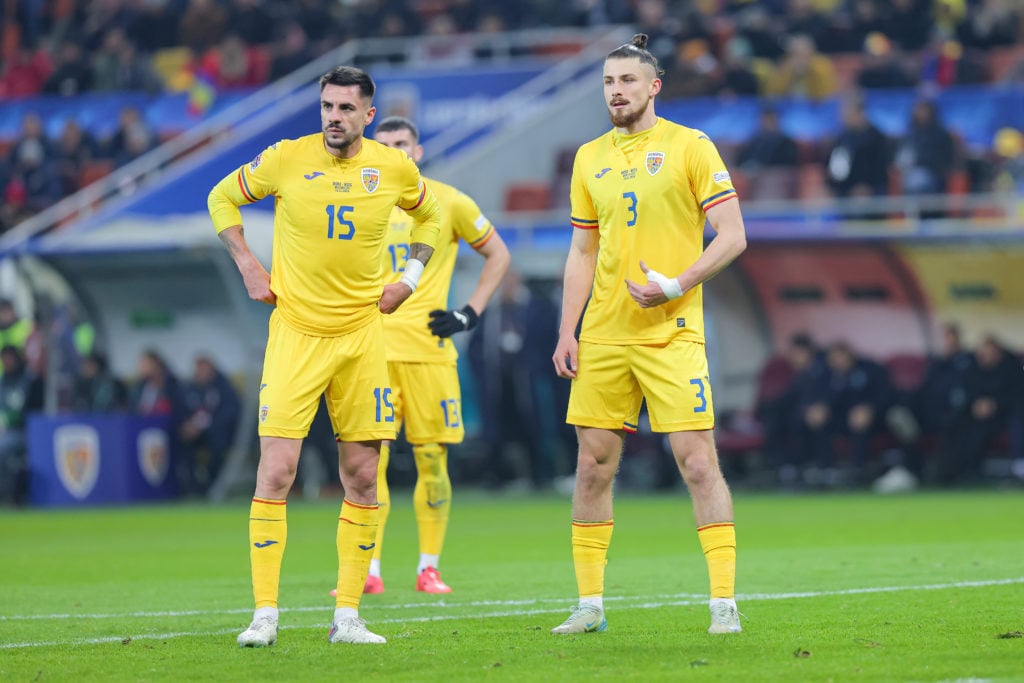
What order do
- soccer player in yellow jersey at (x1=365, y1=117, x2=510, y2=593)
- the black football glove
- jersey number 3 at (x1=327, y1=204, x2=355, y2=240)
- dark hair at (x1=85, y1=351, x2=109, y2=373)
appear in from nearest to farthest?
jersey number 3 at (x1=327, y1=204, x2=355, y2=240) → the black football glove → soccer player in yellow jersey at (x1=365, y1=117, x2=510, y2=593) → dark hair at (x1=85, y1=351, x2=109, y2=373)

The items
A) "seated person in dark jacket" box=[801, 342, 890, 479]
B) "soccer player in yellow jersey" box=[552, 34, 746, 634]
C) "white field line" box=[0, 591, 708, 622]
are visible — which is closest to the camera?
"soccer player in yellow jersey" box=[552, 34, 746, 634]

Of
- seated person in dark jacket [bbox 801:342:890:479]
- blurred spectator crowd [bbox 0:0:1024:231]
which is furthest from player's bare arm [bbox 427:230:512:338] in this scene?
blurred spectator crowd [bbox 0:0:1024:231]

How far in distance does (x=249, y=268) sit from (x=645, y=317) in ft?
5.56

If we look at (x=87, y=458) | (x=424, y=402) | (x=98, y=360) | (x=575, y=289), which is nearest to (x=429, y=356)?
(x=424, y=402)

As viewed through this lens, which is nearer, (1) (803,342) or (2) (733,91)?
(1) (803,342)

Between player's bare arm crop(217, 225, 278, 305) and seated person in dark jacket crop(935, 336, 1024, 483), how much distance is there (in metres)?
12.2

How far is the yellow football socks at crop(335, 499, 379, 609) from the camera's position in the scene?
7.20 m

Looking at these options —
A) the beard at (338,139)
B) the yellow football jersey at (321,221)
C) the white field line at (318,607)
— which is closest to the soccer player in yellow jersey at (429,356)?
the white field line at (318,607)

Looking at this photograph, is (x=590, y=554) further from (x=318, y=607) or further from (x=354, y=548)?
(x=318, y=607)

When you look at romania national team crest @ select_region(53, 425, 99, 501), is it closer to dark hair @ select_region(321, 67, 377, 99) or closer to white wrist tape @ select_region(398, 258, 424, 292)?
white wrist tape @ select_region(398, 258, 424, 292)

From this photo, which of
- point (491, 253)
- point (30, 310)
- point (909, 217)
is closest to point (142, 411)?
point (30, 310)

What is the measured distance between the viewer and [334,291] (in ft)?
23.9

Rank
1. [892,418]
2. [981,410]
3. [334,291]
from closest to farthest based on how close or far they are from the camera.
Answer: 1. [334,291]
2. [981,410]
3. [892,418]

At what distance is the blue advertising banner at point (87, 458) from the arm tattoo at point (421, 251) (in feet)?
38.9
